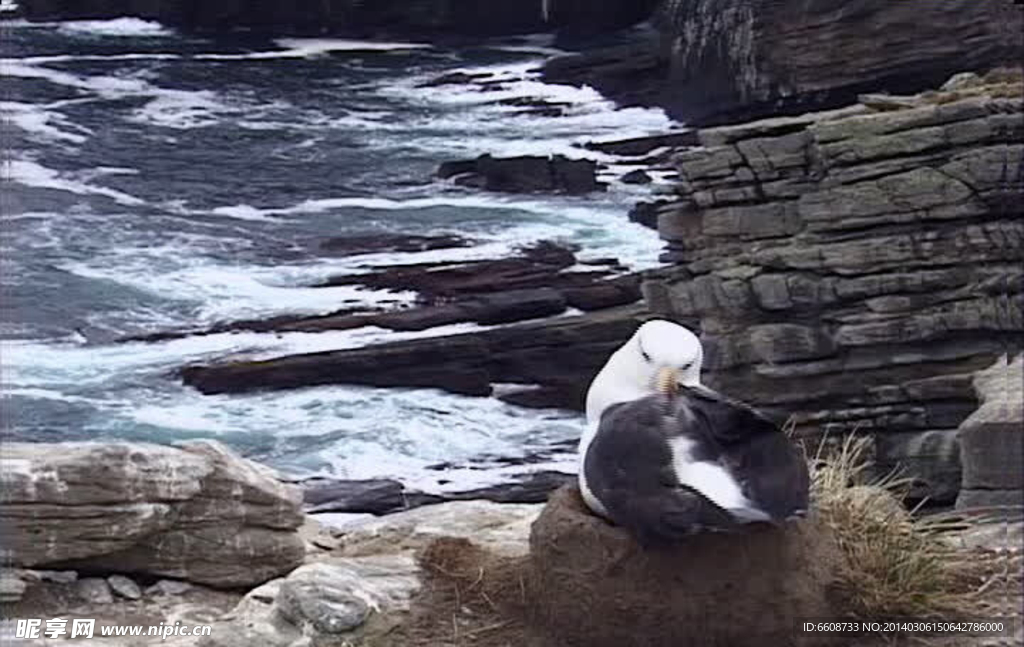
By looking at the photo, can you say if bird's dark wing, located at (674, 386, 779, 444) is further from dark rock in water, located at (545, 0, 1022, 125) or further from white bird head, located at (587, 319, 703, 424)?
dark rock in water, located at (545, 0, 1022, 125)

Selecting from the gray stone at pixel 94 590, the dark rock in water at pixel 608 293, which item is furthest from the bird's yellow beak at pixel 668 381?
the gray stone at pixel 94 590

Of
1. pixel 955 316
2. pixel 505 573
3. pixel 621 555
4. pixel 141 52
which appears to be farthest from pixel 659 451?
pixel 141 52

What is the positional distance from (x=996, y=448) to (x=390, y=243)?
4.21 ft

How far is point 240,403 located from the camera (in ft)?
10.5

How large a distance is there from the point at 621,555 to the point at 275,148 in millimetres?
1555

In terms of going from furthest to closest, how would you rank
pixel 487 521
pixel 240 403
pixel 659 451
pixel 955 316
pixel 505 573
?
1. pixel 240 403
2. pixel 955 316
3. pixel 487 521
4. pixel 505 573
5. pixel 659 451

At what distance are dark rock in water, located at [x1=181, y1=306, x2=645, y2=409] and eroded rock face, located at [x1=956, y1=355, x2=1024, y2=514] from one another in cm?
75

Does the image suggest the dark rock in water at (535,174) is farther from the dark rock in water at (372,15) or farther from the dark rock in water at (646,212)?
the dark rock in water at (372,15)

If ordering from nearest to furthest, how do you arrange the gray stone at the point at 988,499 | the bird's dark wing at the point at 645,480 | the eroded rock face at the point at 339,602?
1. the bird's dark wing at the point at 645,480
2. the eroded rock face at the point at 339,602
3. the gray stone at the point at 988,499

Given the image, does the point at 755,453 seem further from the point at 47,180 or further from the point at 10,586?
the point at 47,180

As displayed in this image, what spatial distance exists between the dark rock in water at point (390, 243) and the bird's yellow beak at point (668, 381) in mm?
1159

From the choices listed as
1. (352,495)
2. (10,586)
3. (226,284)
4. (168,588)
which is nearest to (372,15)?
(226,284)

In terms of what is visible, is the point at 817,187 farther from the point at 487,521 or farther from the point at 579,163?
the point at 487,521

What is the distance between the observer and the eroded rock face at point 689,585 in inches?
→ 78.6
